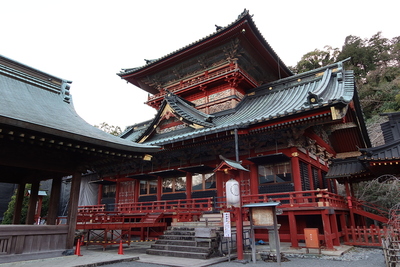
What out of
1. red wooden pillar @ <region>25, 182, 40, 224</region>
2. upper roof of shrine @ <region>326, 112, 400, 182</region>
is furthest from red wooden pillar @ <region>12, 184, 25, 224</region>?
upper roof of shrine @ <region>326, 112, 400, 182</region>

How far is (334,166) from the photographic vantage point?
14258 millimetres

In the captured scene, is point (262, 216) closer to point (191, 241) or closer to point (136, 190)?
point (191, 241)

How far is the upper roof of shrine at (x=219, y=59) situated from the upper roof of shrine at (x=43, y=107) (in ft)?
27.8

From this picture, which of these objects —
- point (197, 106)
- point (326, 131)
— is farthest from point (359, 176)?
point (197, 106)

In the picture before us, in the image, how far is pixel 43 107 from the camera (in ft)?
33.6

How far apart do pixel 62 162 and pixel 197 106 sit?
11.2 m

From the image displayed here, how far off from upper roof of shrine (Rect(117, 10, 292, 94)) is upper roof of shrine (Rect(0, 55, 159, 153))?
334 inches

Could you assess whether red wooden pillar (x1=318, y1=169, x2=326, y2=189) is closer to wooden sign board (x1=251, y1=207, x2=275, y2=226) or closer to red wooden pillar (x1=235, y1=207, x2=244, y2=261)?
wooden sign board (x1=251, y1=207, x2=275, y2=226)

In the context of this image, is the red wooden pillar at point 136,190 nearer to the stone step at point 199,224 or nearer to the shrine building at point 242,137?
the shrine building at point 242,137

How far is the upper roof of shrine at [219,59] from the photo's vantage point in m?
16.4

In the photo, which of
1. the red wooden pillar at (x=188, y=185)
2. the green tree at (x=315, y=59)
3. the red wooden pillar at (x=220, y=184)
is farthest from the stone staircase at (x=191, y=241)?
the green tree at (x=315, y=59)

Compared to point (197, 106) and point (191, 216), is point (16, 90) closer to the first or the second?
point (191, 216)

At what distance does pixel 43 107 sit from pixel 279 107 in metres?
11.2

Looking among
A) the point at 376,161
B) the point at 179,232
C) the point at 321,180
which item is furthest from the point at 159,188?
the point at 376,161
